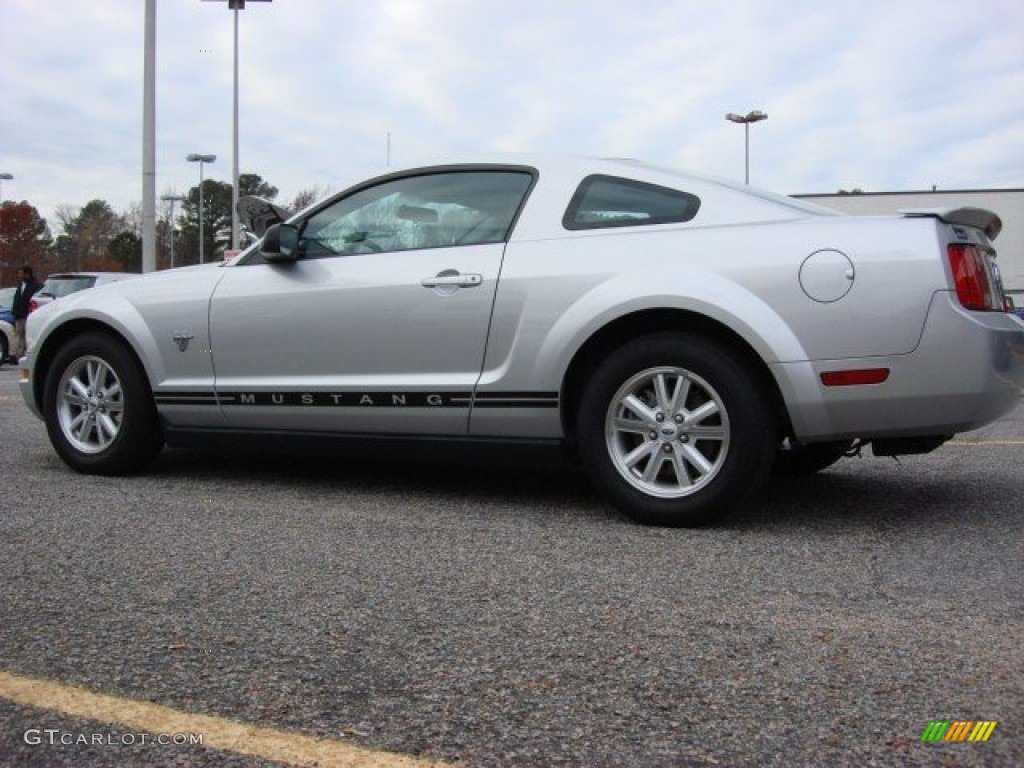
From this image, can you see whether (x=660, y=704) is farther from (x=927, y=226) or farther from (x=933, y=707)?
(x=927, y=226)

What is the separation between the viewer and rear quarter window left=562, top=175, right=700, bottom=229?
3896 mm

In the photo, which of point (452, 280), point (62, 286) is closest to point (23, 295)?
point (62, 286)

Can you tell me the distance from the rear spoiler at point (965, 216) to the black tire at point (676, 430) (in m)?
0.83

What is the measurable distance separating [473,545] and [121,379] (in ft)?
7.65

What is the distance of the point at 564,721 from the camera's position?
2025 millimetres

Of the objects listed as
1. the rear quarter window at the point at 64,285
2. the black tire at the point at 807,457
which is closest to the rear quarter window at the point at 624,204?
the black tire at the point at 807,457

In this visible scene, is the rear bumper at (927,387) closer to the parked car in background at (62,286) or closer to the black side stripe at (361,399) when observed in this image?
the black side stripe at (361,399)

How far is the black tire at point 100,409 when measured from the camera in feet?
15.9

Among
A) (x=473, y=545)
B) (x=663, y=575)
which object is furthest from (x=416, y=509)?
(x=663, y=575)

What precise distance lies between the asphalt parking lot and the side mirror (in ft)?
3.56

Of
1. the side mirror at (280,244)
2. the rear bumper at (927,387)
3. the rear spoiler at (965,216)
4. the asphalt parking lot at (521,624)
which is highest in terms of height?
the rear spoiler at (965,216)

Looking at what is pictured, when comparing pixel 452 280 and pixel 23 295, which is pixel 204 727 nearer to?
pixel 452 280

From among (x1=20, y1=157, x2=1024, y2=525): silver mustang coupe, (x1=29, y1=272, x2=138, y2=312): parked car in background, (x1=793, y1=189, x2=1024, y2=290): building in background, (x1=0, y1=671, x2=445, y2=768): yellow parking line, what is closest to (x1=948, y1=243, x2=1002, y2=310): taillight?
(x1=20, y1=157, x2=1024, y2=525): silver mustang coupe

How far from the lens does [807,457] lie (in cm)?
446
